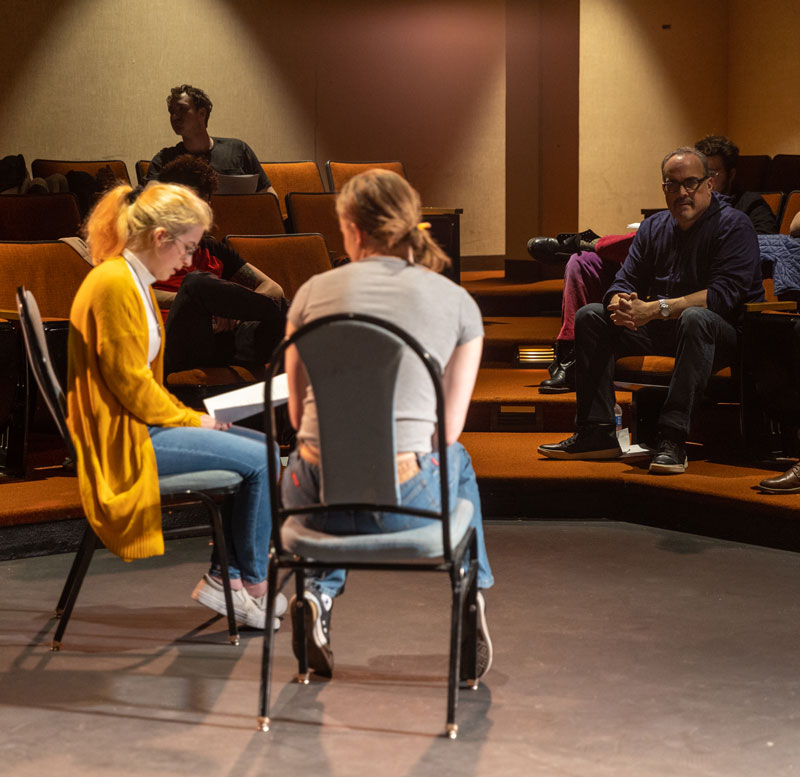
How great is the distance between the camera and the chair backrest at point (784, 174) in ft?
21.5

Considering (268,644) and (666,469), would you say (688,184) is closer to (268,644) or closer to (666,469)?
(666,469)

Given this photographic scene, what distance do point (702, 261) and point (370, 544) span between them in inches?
91.9

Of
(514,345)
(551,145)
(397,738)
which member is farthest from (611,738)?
(551,145)

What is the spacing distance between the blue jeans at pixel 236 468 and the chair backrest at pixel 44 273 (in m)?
1.57

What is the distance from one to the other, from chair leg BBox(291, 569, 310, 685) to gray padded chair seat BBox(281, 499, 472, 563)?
295 millimetres

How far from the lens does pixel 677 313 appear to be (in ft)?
13.1

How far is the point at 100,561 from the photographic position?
3508 millimetres

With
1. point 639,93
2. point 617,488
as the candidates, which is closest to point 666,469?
point 617,488

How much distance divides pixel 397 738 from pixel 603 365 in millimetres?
2048

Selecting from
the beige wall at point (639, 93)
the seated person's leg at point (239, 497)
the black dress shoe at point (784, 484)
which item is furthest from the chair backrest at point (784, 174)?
the seated person's leg at point (239, 497)

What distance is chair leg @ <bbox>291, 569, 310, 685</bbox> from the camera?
2473 millimetres

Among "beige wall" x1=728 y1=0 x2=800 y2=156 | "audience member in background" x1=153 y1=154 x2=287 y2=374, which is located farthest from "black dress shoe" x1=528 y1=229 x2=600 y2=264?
"beige wall" x1=728 y1=0 x2=800 y2=156

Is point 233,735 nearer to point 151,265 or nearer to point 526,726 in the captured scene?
point 526,726

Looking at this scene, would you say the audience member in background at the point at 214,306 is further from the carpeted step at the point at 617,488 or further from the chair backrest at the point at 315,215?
the chair backrest at the point at 315,215
